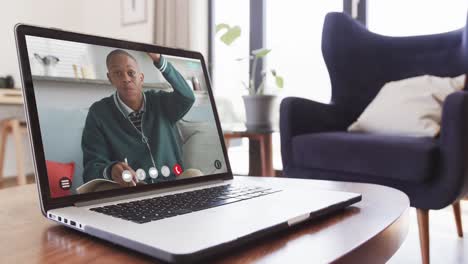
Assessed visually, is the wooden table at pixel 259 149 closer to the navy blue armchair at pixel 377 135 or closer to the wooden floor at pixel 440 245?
the navy blue armchair at pixel 377 135

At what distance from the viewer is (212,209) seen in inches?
16.8

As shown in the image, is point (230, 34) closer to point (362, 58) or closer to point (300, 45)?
point (300, 45)

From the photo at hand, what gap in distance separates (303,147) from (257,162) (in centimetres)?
84

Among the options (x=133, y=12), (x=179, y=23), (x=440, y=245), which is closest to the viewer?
(x=440, y=245)

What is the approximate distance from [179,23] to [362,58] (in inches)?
66.0

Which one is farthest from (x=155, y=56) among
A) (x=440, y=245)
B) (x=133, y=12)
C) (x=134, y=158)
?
(x=133, y=12)

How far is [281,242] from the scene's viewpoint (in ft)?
1.18

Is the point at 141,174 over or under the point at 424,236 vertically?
over

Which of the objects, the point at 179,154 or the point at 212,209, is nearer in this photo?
the point at 212,209

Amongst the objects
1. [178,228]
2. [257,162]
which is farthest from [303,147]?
[178,228]

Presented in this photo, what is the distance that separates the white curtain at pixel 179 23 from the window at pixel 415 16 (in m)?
1.39

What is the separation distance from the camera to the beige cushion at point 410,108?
1.46 meters

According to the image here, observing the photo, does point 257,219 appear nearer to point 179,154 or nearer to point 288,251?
point 288,251

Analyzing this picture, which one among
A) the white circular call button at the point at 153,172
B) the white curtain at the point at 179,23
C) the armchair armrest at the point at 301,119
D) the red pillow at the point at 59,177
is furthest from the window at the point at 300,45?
the red pillow at the point at 59,177
